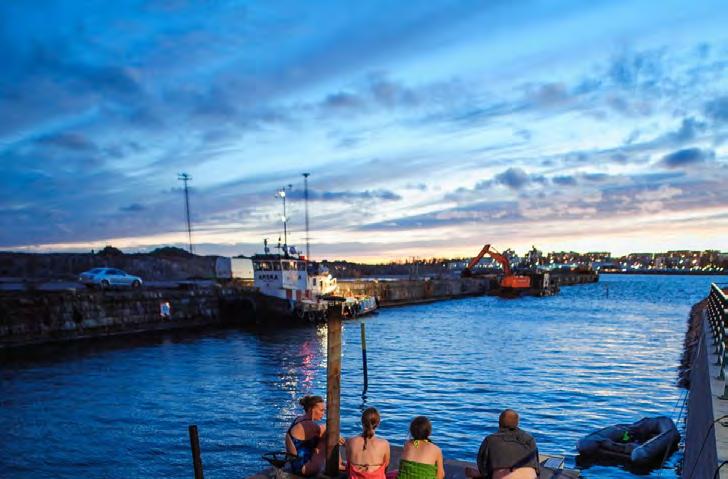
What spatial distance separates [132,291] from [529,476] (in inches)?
1554

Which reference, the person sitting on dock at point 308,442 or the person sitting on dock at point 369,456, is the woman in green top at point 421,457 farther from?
the person sitting on dock at point 308,442

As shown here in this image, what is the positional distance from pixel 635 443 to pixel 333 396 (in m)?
9.59

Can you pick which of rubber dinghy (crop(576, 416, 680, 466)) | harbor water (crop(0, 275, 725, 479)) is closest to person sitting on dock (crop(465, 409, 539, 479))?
harbor water (crop(0, 275, 725, 479))

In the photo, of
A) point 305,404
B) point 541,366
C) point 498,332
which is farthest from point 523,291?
point 305,404

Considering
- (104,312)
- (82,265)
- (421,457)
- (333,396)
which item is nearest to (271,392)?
(333,396)

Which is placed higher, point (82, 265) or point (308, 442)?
point (82, 265)

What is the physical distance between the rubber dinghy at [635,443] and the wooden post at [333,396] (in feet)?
27.9

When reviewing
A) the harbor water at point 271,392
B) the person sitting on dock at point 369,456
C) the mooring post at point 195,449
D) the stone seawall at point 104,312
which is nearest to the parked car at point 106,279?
the stone seawall at point 104,312

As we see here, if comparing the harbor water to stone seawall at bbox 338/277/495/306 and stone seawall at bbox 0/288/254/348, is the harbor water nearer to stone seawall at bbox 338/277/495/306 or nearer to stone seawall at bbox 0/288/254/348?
stone seawall at bbox 0/288/254/348

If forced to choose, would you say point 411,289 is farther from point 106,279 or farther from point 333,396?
point 333,396

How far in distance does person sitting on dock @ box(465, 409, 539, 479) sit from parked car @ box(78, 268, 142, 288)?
44.2m

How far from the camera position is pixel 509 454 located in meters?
7.07

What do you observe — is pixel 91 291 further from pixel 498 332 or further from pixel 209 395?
pixel 498 332

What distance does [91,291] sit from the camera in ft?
131
